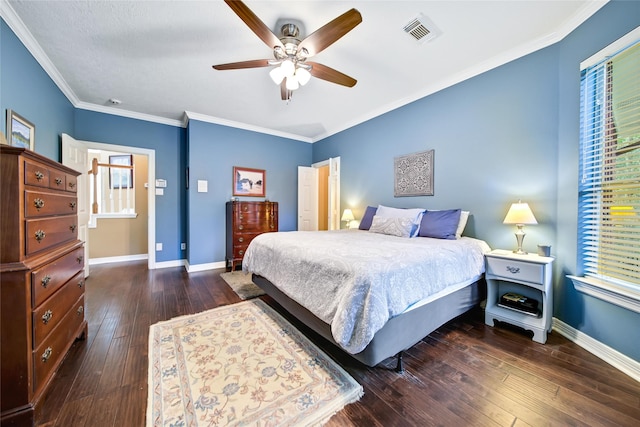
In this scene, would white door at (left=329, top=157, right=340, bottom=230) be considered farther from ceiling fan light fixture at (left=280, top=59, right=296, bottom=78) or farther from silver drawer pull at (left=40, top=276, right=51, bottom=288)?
silver drawer pull at (left=40, top=276, right=51, bottom=288)

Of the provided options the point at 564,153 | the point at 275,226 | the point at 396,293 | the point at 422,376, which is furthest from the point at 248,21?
the point at 275,226

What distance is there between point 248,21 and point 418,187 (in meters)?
2.63

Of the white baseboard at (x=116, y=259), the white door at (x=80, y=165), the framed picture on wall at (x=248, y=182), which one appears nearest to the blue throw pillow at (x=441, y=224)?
the framed picture on wall at (x=248, y=182)

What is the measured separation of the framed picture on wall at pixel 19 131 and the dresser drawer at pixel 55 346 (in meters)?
1.45

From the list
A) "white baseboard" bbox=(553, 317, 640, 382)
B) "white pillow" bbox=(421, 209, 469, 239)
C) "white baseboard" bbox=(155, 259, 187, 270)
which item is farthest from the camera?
"white baseboard" bbox=(155, 259, 187, 270)

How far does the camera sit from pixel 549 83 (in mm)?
2127

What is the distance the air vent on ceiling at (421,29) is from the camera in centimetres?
193

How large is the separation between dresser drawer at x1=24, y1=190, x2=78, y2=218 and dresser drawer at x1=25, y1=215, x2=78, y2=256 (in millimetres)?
37

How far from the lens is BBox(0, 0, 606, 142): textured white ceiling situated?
1.82 m

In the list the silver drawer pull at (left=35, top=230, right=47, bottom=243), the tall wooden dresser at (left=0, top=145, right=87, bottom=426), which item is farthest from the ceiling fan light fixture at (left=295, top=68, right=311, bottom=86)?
the silver drawer pull at (left=35, top=230, right=47, bottom=243)

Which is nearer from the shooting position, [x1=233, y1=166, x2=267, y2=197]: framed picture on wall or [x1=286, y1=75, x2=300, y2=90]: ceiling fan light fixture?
[x1=286, y1=75, x2=300, y2=90]: ceiling fan light fixture

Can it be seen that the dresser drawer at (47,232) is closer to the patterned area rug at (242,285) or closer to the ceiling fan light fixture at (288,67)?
the patterned area rug at (242,285)

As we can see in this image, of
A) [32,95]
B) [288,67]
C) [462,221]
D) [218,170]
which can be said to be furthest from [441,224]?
[32,95]

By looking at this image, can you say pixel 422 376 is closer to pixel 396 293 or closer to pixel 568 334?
pixel 396 293
